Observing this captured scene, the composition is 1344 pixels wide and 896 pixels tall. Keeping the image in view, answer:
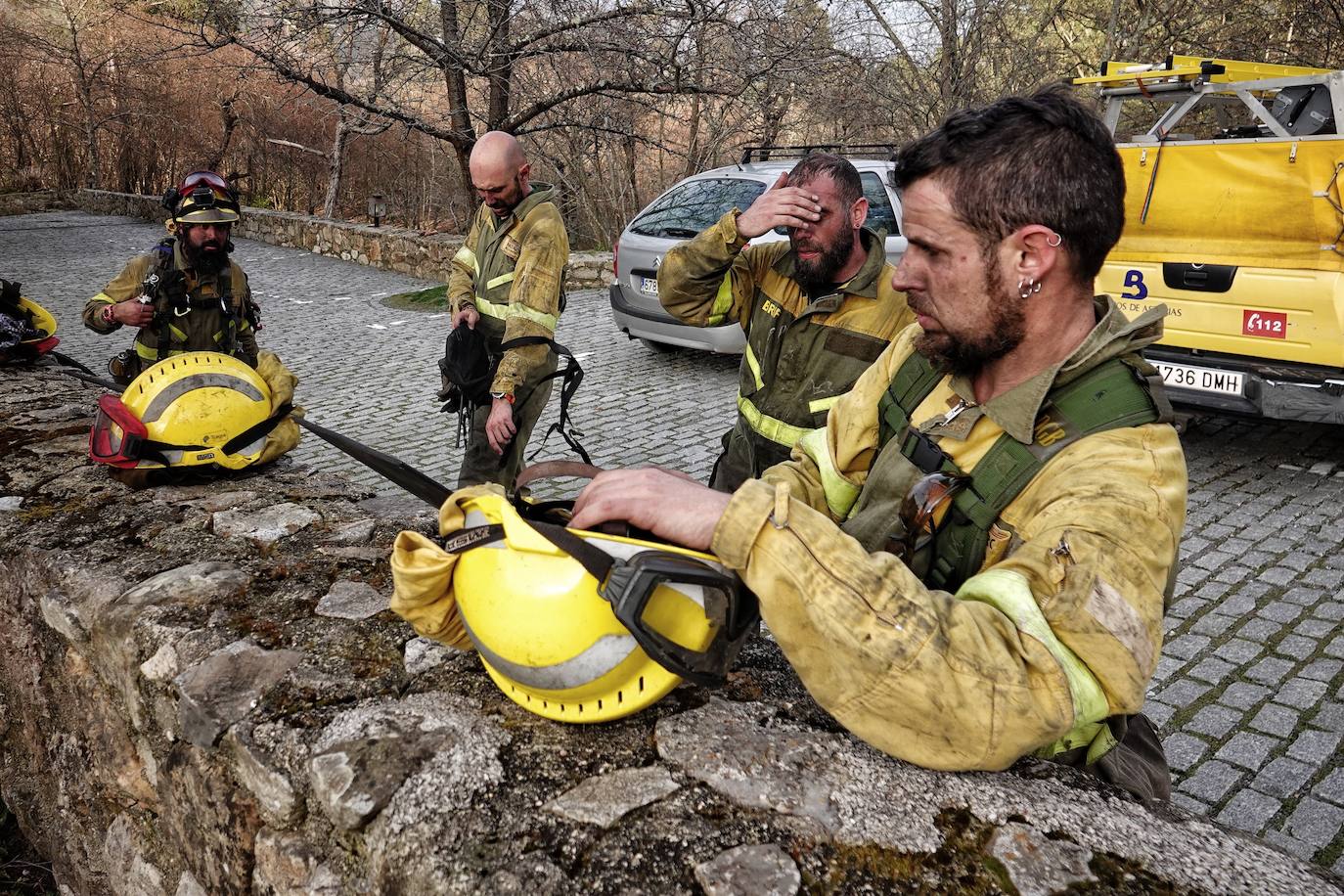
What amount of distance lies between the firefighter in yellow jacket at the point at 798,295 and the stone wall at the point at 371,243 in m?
9.40

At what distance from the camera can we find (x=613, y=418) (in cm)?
746

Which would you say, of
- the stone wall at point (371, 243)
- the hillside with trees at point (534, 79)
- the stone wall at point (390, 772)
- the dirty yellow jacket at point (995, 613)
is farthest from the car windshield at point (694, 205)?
the dirty yellow jacket at point (995, 613)

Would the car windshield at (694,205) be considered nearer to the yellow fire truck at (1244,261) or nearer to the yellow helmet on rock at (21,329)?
the yellow fire truck at (1244,261)

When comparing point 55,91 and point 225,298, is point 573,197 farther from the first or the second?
point 55,91

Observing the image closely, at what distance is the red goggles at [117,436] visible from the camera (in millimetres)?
3291

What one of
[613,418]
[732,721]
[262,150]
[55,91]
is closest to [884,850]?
[732,721]

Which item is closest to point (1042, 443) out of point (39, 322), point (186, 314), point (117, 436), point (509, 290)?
point (117, 436)

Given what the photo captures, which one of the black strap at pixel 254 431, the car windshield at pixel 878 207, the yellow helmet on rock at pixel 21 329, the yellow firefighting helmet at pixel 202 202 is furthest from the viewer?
the car windshield at pixel 878 207

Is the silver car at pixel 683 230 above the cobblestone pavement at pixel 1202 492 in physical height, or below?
above

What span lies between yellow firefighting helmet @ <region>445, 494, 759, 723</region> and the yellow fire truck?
4.40m

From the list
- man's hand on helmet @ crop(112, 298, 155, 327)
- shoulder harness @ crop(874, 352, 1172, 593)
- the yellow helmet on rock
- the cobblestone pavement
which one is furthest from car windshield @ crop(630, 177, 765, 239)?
shoulder harness @ crop(874, 352, 1172, 593)

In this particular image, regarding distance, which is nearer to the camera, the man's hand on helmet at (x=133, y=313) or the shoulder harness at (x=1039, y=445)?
the shoulder harness at (x=1039, y=445)

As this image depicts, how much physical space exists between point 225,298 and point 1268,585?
520 centimetres

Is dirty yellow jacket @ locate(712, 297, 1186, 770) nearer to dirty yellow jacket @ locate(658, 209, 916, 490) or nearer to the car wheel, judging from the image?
dirty yellow jacket @ locate(658, 209, 916, 490)
